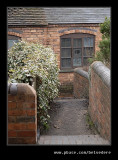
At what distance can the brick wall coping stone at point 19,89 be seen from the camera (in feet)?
12.0

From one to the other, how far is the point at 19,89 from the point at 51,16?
33.7 ft

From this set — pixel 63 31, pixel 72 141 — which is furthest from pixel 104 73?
pixel 63 31

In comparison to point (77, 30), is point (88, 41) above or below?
below

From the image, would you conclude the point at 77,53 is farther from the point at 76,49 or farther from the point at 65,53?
the point at 65,53

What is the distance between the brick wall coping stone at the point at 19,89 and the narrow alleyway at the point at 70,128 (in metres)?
0.90

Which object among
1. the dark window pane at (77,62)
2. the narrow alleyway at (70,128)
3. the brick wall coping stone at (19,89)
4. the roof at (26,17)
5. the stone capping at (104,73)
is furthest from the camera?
the dark window pane at (77,62)

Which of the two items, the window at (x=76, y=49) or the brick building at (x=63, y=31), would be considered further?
the window at (x=76, y=49)

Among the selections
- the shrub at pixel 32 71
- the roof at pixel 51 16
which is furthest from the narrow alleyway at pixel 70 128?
the roof at pixel 51 16

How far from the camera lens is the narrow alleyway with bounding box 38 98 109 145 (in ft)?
13.6

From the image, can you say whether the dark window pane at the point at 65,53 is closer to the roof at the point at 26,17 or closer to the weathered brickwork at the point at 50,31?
the weathered brickwork at the point at 50,31

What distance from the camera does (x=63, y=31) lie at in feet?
43.1

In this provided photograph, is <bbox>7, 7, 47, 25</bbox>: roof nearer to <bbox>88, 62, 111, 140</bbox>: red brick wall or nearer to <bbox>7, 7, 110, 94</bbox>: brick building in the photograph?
<bbox>7, 7, 110, 94</bbox>: brick building

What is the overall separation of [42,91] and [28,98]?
169cm

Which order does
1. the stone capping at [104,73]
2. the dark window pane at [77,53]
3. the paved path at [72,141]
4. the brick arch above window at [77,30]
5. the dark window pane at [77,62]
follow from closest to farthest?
Result: the paved path at [72,141]
the stone capping at [104,73]
the brick arch above window at [77,30]
the dark window pane at [77,53]
the dark window pane at [77,62]
